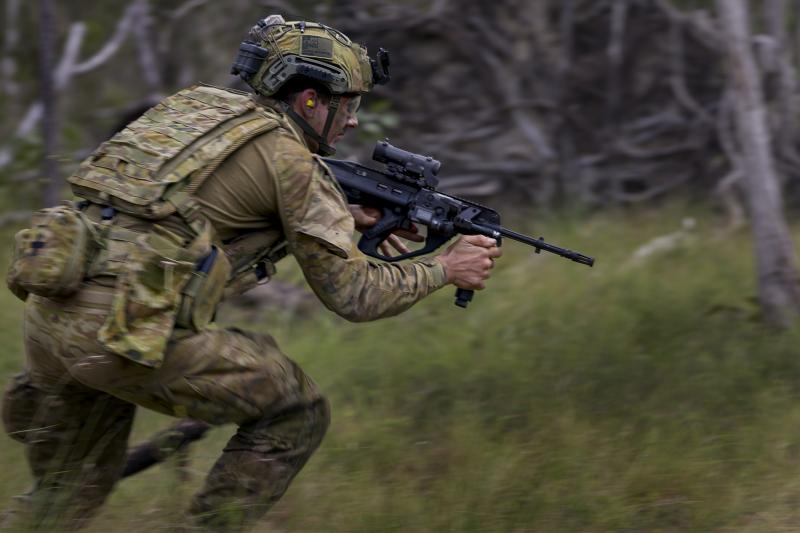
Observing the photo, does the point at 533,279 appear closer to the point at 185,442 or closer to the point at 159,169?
the point at 185,442

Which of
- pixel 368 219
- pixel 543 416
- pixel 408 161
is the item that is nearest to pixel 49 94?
pixel 368 219

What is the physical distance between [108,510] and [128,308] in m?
1.18

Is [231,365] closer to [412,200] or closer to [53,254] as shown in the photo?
[53,254]

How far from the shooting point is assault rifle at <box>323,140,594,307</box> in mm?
3529

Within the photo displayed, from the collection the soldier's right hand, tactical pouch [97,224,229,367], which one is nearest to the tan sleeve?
the soldier's right hand

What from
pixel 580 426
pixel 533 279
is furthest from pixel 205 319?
pixel 533 279

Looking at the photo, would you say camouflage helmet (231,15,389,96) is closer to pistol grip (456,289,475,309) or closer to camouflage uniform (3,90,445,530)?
camouflage uniform (3,90,445,530)

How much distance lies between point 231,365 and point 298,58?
0.95 metres

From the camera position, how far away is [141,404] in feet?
10.5

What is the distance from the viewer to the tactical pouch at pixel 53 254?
291 cm

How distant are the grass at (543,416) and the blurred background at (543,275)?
0.5 inches

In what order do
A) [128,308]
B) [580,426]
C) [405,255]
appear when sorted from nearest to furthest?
[128,308], [405,255], [580,426]

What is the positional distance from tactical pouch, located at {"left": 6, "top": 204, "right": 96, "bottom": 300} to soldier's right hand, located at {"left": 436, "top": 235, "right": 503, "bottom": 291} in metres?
1.13

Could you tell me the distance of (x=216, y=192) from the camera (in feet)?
10.3
